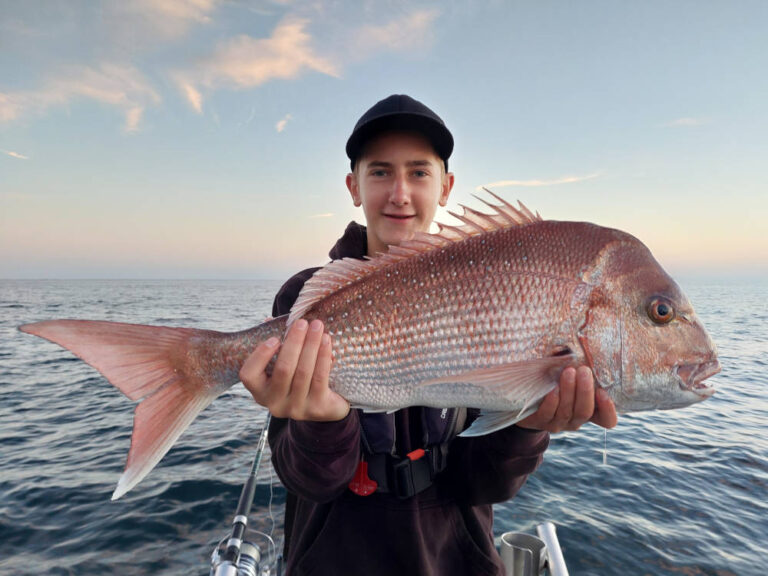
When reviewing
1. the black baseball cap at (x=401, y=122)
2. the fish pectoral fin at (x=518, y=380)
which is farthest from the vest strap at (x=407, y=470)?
the black baseball cap at (x=401, y=122)

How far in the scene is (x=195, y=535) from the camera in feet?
16.6

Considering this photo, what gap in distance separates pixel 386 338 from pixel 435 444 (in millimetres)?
922

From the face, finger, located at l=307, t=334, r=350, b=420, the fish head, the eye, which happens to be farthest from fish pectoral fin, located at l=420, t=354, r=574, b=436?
the face

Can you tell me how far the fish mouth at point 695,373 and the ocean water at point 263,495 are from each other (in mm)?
1882

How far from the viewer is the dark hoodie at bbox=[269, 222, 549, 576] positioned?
2223 mm

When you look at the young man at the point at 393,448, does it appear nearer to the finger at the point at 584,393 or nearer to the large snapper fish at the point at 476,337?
the finger at the point at 584,393

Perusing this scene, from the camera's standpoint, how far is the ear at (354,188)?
134 inches

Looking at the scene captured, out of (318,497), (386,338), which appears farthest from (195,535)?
(386,338)

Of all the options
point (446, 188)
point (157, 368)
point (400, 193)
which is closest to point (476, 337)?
point (400, 193)

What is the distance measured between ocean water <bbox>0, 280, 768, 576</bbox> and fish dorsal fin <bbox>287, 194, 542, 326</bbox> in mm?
2474

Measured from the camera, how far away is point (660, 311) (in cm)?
199

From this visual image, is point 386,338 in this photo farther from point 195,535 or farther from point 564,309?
point 195,535

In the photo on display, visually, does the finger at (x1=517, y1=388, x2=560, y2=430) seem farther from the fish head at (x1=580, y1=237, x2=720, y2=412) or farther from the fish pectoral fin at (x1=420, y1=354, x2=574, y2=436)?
the fish head at (x1=580, y1=237, x2=720, y2=412)

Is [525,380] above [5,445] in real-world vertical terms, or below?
above
